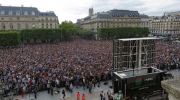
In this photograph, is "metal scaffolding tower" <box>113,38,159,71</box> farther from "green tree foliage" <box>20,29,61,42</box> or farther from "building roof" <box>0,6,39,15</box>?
"building roof" <box>0,6,39,15</box>

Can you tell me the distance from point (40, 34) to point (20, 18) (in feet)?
70.4

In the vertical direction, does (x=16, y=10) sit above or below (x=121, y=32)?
above

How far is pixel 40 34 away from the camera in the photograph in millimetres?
59906

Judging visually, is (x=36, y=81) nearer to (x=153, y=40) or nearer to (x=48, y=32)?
(x=153, y=40)

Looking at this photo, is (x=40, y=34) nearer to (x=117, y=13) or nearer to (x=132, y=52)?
(x=117, y=13)

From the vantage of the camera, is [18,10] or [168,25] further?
[168,25]

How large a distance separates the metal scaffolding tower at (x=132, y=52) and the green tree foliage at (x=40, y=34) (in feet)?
176

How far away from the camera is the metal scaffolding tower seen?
485 inches

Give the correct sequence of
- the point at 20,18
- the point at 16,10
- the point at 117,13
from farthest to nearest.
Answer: the point at 117,13
the point at 20,18
the point at 16,10

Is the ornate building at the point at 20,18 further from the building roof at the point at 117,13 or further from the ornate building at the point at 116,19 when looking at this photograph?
the building roof at the point at 117,13

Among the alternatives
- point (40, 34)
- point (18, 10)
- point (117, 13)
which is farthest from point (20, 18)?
point (117, 13)

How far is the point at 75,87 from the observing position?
1777cm

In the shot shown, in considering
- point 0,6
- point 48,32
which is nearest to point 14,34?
point 48,32

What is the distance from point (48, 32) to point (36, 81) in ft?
152
